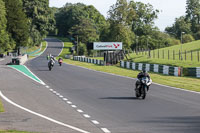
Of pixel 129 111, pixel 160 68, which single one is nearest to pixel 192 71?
pixel 160 68

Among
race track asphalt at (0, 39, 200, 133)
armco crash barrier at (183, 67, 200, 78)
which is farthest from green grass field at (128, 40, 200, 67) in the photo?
race track asphalt at (0, 39, 200, 133)

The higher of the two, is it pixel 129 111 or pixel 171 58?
pixel 171 58

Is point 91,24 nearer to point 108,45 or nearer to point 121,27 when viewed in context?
point 121,27

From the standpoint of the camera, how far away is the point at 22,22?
110375mm

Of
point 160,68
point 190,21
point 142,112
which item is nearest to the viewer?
point 142,112

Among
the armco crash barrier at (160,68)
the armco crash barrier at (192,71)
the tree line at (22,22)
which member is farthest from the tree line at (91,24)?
the armco crash barrier at (192,71)

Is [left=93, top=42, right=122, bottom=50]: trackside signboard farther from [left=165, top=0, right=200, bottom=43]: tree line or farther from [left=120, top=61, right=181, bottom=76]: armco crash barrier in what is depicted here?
[left=165, top=0, right=200, bottom=43]: tree line

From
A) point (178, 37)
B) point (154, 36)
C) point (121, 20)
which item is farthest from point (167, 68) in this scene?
point (178, 37)

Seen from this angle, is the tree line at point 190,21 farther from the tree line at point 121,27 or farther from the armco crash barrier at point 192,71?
the armco crash barrier at point 192,71

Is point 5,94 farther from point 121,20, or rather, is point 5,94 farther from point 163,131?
point 121,20

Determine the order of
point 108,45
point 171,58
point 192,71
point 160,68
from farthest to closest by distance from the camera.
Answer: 1. point 108,45
2. point 171,58
3. point 160,68
4. point 192,71

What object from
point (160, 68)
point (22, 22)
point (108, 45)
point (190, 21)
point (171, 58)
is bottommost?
point (160, 68)

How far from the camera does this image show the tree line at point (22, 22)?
9075 cm

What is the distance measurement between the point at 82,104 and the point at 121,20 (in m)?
101
